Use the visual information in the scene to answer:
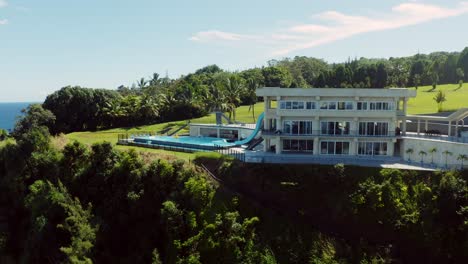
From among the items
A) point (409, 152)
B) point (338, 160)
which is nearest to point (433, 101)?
point (409, 152)

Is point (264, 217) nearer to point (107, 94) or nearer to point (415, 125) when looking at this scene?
point (415, 125)

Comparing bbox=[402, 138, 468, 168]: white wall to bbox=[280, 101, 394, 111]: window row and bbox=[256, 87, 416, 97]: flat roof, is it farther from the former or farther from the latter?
bbox=[256, 87, 416, 97]: flat roof

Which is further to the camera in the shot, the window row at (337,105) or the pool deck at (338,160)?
the window row at (337,105)

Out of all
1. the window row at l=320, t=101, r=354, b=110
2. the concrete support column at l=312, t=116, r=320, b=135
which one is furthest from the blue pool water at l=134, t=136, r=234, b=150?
the window row at l=320, t=101, r=354, b=110

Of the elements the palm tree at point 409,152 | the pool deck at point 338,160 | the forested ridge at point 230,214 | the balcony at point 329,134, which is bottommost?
the forested ridge at point 230,214

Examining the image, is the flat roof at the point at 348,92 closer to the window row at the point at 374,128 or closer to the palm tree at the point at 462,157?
the window row at the point at 374,128

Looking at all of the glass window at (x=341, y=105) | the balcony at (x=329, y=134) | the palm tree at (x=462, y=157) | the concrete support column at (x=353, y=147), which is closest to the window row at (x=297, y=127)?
the balcony at (x=329, y=134)

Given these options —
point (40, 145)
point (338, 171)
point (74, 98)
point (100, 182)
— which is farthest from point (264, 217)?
point (74, 98)

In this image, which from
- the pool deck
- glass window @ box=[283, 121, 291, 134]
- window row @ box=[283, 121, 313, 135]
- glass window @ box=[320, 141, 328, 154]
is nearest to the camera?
the pool deck
